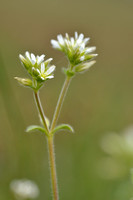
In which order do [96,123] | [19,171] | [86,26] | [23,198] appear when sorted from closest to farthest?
[23,198]
[19,171]
[96,123]
[86,26]

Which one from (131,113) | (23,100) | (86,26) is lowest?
(131,113)

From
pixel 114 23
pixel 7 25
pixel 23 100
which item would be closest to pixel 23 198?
pixel 23 100

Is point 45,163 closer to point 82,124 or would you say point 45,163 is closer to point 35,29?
point 82,124

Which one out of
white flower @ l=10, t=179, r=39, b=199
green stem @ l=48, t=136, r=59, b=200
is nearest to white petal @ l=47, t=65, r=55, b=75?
green stem @ l=48, t=136, r=59, b=200

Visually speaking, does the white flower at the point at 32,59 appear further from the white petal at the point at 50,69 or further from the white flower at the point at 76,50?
the white flower at the point at 76,50

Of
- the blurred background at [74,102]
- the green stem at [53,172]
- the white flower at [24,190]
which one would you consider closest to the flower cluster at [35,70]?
the green stem at [53,172]

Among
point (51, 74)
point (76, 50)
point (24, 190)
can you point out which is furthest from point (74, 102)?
point (51, 74)

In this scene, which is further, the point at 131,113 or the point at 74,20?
the point at 74,20
